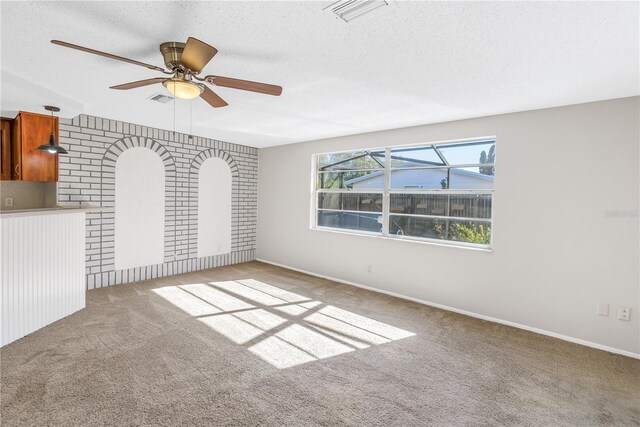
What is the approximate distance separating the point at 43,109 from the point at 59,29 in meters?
2.25

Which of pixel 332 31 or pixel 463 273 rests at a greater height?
pixel 332 31

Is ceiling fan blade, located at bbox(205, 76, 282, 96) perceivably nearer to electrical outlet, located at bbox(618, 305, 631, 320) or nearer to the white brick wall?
the white brick wall

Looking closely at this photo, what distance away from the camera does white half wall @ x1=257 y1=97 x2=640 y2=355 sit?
2875 mm

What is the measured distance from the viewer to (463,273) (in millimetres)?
3812

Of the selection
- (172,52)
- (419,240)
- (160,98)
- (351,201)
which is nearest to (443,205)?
(419,240)

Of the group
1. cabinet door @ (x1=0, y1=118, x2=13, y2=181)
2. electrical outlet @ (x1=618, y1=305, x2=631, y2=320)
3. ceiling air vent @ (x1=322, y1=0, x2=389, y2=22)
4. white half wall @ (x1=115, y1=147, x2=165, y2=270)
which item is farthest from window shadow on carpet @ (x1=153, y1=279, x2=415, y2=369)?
ceiling air vent @ (x1=322, y1=0, x2=389, y2=22)

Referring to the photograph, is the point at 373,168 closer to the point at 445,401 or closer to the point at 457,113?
the point at 457,113

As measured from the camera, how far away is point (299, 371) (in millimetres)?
2475

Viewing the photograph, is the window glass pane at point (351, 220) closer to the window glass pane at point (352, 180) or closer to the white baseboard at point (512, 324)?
the window glass pane at point (352, 180)

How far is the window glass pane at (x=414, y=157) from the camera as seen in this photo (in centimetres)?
420

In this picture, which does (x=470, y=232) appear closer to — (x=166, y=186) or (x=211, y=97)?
(x=211, y=97)

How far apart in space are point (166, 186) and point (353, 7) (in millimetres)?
4329

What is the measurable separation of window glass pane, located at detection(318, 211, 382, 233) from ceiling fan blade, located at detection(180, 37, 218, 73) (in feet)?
11.2

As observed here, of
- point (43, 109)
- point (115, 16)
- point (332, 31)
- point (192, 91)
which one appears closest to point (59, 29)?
point (115, 16)
